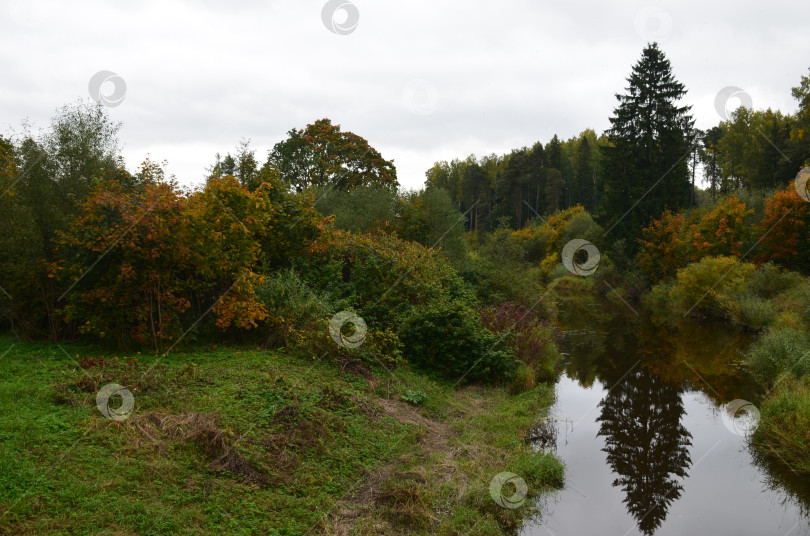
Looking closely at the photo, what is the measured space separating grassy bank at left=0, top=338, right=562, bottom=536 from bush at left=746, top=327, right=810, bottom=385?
6.37 m

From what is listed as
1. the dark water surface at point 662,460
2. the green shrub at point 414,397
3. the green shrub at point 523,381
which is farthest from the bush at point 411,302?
the dark water surface at point 662,460

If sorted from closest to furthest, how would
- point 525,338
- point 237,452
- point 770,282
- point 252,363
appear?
point 237,452 < point 252,363 < point 525,338 < point 770,282

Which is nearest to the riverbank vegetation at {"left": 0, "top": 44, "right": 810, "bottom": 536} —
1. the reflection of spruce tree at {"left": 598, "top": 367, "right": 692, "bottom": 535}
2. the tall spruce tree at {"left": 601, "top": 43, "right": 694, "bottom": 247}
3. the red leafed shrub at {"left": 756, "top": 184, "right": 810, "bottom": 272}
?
the reflection of spruce tree at {"left": 598, "top": 367, "right": 692, "bottom": 535}

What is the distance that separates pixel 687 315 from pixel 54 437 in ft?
83.1

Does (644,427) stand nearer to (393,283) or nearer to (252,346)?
(393,283)

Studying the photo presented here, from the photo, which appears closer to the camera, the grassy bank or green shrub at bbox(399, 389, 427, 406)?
the grassy bank

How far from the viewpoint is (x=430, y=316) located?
11477mm

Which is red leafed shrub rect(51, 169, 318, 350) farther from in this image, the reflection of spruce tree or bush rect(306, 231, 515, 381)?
the reflection of spruce tree

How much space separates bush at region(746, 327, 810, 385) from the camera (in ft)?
34.9

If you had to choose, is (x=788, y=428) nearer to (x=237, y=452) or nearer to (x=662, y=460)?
(x=662, y=460)

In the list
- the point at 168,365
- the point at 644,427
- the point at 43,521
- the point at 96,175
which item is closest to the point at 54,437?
the point at 43,521

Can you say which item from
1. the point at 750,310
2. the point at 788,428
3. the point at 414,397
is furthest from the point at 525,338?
the point at 750,310

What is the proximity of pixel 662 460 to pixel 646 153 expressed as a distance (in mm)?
30043

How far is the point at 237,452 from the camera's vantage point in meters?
5.79
